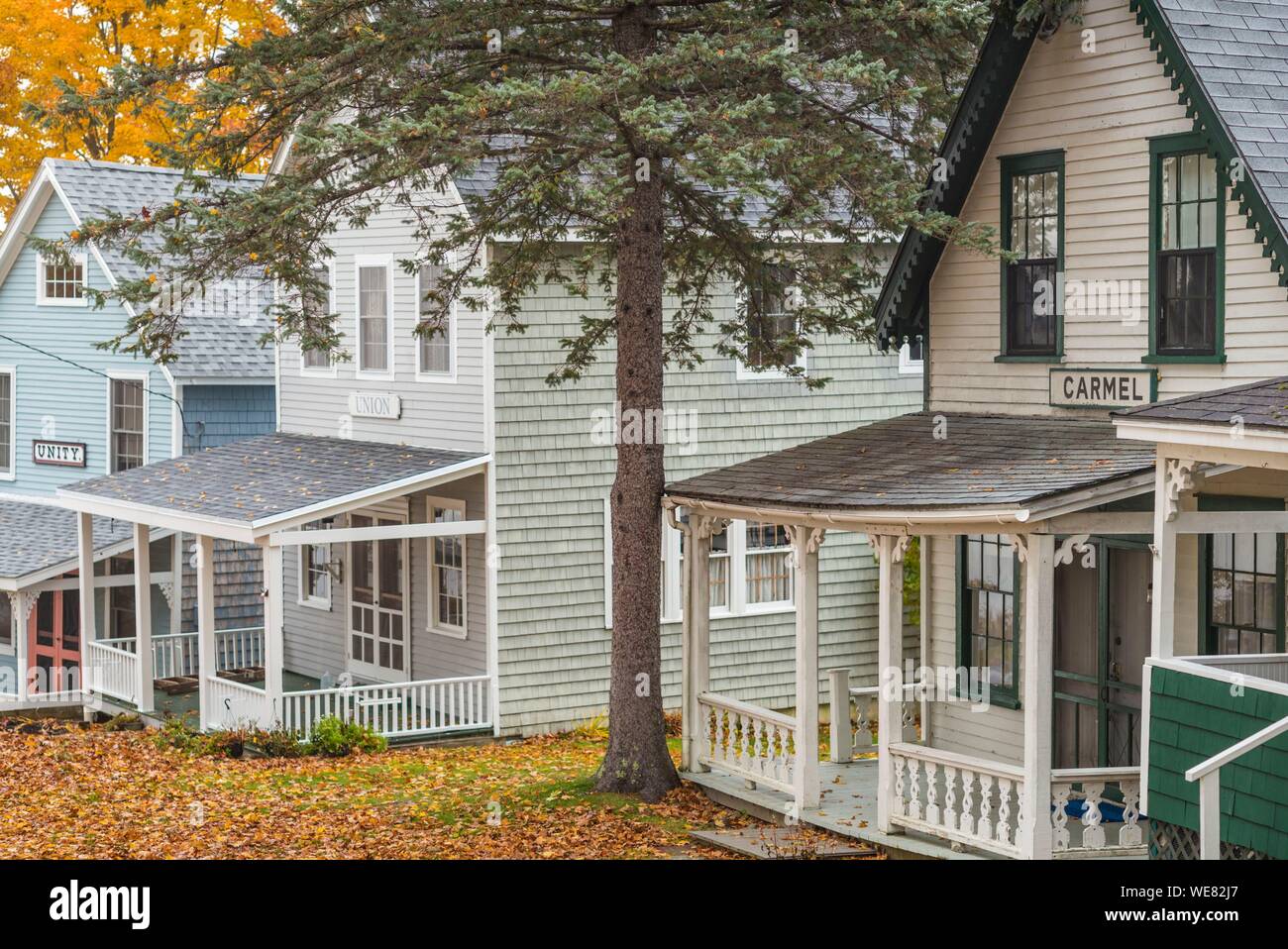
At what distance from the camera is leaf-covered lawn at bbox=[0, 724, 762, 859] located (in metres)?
15.7

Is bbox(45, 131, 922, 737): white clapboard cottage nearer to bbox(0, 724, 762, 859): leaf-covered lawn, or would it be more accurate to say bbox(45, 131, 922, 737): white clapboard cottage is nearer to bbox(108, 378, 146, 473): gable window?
bbox(0, 724, 762, 859): leaf-covered lawn

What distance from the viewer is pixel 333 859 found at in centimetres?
1501

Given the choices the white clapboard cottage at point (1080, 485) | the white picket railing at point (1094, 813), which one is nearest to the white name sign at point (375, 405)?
the white clapboard cottage at point (1080, 485)

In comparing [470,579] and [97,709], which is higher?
[470,579]

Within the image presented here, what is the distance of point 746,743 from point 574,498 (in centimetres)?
663

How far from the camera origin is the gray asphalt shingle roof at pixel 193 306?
28.0 metres

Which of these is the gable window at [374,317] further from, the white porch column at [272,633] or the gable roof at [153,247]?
the white porch column at [272,633]

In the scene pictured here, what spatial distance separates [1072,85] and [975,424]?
3.24 metres

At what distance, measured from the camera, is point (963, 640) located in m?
17.5

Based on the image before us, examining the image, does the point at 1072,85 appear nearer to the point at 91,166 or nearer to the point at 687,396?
the point at 687,396

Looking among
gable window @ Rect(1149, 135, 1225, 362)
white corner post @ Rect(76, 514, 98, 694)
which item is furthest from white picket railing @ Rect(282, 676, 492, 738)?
gable window @ Rect(1149, 135, 1225, 362)

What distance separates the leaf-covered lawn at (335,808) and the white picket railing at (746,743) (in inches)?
17.5

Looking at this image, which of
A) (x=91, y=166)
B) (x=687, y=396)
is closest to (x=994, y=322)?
(x=687, y=396)

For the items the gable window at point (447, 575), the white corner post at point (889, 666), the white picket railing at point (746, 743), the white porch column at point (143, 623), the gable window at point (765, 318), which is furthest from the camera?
the white porch column at point (143, 623)
